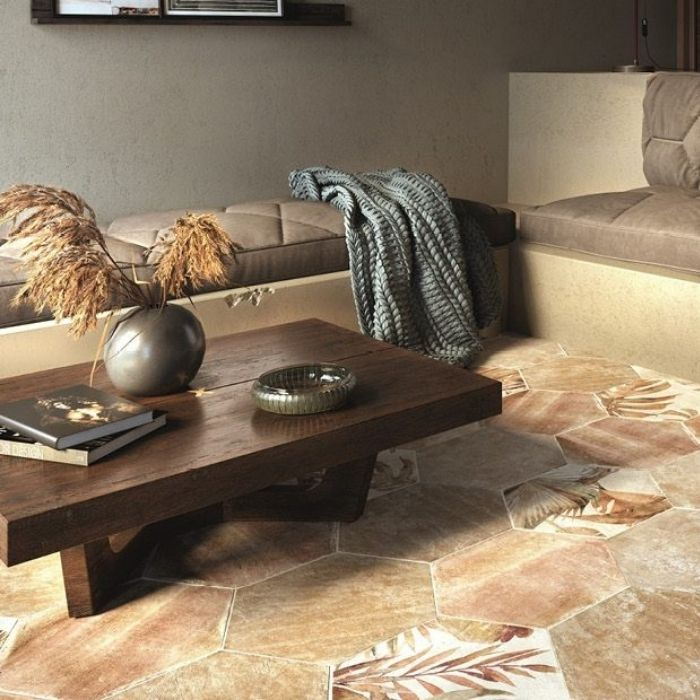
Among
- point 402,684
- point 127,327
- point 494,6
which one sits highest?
point 494,6

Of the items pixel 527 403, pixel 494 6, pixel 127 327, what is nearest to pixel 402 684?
pixel 127 327

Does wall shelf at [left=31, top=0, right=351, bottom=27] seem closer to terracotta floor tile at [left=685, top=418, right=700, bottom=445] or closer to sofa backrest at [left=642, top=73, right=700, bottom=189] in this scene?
sofa backrest at [left=642, top=73, right=700, bottom=189]

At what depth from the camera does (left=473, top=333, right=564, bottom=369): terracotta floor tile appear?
3443 mm

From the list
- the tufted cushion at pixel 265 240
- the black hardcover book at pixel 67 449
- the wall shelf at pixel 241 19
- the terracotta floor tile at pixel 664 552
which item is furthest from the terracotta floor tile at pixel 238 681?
the wall shelf at pixel 241 19

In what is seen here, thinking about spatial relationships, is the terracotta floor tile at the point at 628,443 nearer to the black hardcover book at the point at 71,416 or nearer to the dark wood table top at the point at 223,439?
the dark wood table top at the point at 223,439

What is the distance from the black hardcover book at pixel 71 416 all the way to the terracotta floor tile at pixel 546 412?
123 cm

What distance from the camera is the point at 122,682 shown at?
1742 millimetres

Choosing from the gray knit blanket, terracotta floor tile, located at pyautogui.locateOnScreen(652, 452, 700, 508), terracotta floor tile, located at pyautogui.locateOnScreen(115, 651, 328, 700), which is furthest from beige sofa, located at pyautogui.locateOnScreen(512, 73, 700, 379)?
terracotta floor tile, located at pyautogui.locateOnScreen(115, 651, 328, 700)

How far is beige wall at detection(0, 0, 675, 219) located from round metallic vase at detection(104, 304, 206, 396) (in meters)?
1.77

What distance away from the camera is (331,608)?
196 cm

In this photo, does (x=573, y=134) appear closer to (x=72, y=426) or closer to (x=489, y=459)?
(x=489, y=459)

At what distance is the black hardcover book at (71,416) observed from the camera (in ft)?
6.02

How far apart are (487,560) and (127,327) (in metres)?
0.88

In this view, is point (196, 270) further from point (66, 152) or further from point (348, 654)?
point (66, 152)
